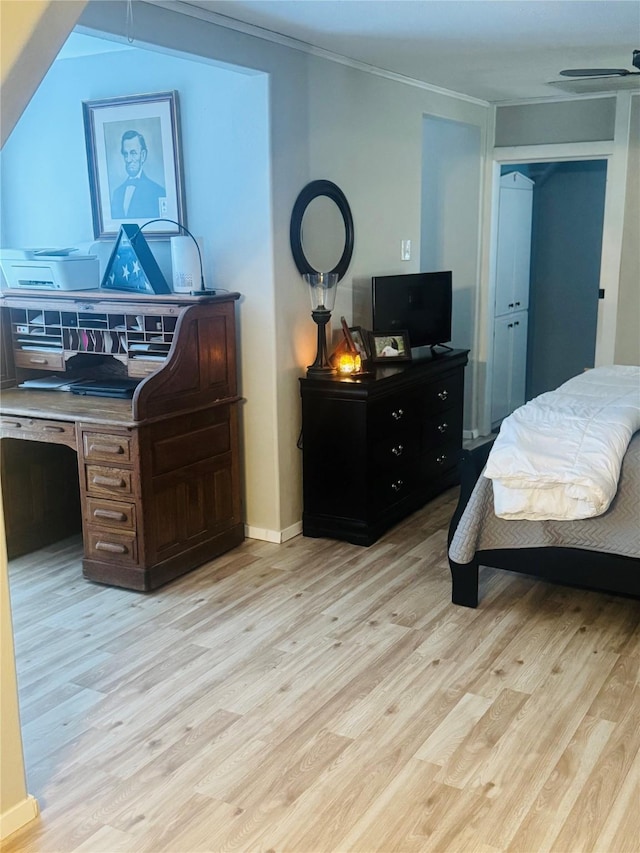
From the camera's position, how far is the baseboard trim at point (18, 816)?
7.24 ft

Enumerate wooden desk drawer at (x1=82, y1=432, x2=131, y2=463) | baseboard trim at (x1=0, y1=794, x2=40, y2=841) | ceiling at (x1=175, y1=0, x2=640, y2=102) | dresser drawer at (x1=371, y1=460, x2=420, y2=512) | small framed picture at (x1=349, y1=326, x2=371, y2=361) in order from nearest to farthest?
baseboard trim at (x1=0, y1=794, x2=40, y2=841)
ceiling at (x1=175, y1=0, x2=640, y2=102)
wooden desk drawer at (x1=82, y1=432, x2=131, y2=463)
dresser drawer at (x1=371, y1=460, x2=420, y2=512)
small framed picture at (x1=349, y1=326, x2=371, y2=361)

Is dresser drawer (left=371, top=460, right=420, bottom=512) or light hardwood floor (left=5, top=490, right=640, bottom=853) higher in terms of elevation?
dresser drawer (left=371, top=460, right=420, bottom=512)

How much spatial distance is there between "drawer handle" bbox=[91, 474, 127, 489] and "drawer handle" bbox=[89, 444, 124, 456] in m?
0.11

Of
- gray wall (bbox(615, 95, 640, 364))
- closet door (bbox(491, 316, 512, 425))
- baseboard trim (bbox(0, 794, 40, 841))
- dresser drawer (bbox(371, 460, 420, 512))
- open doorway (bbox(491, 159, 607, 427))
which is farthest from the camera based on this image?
open doorway (bbox(491, 159, 607, 427))

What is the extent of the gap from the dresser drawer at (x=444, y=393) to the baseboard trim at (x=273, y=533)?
3.22 feet

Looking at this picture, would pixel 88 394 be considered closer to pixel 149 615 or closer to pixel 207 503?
pixel 207 503

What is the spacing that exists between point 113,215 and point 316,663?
2477mm

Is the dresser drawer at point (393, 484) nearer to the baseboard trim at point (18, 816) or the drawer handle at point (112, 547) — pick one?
the drawer handle at point (112, 547)

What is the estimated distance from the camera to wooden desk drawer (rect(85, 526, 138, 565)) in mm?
3637

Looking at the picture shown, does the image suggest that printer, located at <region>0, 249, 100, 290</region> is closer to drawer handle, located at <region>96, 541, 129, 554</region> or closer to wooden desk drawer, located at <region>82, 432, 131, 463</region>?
wooden desk drawer, located at <region>82, 432, 131, 463</region>

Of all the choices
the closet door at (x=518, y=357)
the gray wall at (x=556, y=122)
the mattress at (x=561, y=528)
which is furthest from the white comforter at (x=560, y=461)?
the closet door at (x=518, y=357)

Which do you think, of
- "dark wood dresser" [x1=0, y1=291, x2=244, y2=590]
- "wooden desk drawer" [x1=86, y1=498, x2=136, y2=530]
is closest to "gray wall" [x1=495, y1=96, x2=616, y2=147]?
"dark wood dresser" [x1=0, y1=291, x2=244, y2=590]

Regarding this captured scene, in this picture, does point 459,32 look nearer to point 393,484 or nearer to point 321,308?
point 321,308

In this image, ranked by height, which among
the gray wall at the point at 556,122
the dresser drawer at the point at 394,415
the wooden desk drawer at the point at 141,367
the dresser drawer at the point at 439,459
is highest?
the gray wall at the point at 556,122
